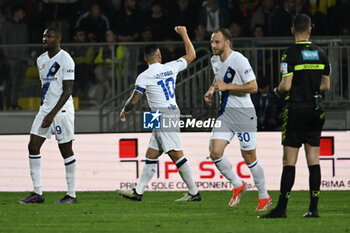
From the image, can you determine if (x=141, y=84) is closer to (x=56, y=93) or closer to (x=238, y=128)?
(x=56, y=93)

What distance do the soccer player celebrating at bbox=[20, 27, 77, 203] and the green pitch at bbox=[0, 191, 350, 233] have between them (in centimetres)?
44

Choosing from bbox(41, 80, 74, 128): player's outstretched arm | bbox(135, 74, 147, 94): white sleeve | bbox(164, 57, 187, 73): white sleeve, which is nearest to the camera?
bbox(41, 80, 74, 128): player's outstretched arm

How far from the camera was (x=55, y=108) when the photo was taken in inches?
474

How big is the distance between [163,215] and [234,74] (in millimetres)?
1908

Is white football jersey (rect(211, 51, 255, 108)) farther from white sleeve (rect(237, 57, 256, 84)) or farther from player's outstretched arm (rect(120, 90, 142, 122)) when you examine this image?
player's outstretched arm (rect(120, 90, 142, 122))

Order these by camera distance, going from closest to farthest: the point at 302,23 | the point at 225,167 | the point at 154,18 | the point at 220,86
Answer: the point at 302,23, the point at 220,86, the point at 225,167, the point at 154,18

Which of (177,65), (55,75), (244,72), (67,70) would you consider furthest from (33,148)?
(244,72)

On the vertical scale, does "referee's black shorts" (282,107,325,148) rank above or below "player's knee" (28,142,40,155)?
above

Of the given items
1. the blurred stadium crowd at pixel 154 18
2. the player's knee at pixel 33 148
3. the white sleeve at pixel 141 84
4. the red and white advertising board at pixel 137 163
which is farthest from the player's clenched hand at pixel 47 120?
the blurred stadium crowd at pixel 154 18

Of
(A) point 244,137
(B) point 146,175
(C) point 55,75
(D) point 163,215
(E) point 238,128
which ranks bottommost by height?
(D) point 163,215

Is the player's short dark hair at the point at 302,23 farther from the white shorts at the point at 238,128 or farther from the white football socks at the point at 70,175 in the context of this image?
the white football socks at the point at 70,175

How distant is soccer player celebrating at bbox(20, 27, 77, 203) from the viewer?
39.7 ft

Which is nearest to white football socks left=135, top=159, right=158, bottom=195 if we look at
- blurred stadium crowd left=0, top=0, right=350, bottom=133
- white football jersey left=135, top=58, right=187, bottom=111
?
white football jersey left=135, top=58, right=187, bottom=111

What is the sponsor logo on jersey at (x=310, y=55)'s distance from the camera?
9.52 m
